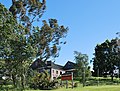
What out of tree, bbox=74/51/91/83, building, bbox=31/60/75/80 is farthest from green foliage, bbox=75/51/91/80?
building, bbox=31/60/75/80

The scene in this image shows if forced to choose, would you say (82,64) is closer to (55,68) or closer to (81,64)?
(81,64)

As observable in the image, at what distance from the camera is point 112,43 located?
3150 inches

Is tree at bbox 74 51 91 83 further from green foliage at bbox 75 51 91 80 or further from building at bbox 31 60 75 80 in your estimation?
building at bbox 31 60 75 80

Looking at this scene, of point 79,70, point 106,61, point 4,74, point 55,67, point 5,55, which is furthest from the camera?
point 55,67

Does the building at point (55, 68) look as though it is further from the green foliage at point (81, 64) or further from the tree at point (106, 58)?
the green foliage at point (81, 64)

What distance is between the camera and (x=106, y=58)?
259 ft

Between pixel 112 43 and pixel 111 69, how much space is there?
7.08 meters

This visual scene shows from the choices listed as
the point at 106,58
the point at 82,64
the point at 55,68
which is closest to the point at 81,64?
the point at 82,64

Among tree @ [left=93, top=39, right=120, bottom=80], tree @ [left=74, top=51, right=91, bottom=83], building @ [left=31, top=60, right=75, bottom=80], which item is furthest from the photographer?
building @ [left=31, top=60, right=75, bottom=80]

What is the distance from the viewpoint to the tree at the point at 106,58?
Result: 78438mm

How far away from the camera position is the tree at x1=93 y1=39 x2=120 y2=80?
78.4 m

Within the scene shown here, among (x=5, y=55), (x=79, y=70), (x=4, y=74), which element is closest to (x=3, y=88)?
(x=4, y=74)

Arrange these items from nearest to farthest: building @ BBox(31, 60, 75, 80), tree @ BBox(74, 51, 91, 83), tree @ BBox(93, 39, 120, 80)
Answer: tree @ BBox(74, 51, 91, 83) → tree @ BBox(93, 39, 120, 80) → building @ BBox(31, 60, 75, 80)

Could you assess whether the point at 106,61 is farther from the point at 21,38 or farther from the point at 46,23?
the point at 21,38
